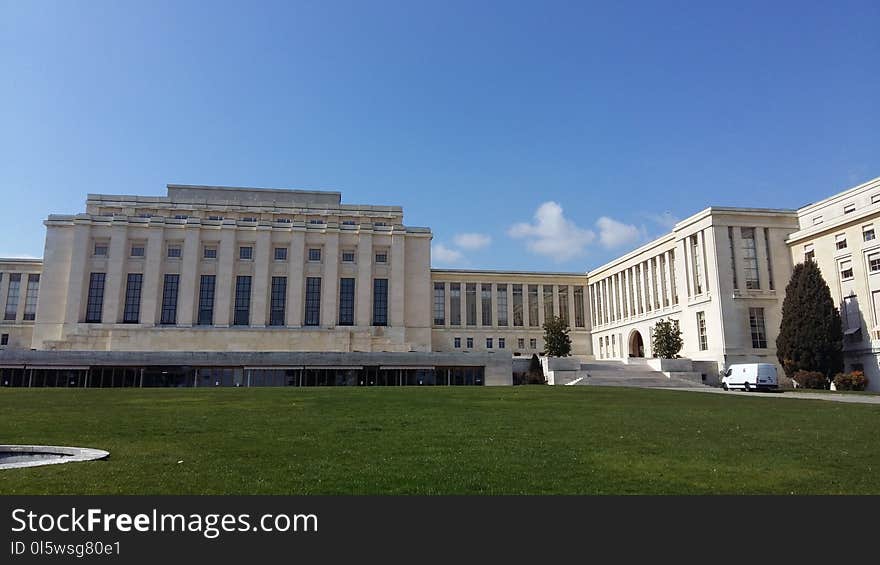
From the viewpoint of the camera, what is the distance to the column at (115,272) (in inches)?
2566

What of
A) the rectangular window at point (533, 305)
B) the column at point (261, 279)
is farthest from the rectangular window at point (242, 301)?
the rectangular window at point (533, 305)

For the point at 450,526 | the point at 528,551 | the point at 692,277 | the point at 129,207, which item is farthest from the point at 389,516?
the point at 129,207

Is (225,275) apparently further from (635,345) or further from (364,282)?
(635,345)

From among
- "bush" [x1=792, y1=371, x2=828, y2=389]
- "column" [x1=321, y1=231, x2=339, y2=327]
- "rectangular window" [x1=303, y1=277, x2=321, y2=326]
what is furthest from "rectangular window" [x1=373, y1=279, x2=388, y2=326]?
"bush" [x1=792, y1=371, x2=828, y2=389]

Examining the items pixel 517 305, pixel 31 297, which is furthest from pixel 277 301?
pixel 517 305

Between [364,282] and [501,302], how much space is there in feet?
79.0

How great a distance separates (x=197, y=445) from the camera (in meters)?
12.4

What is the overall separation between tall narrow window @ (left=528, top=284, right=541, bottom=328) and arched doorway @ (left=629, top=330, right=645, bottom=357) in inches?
584

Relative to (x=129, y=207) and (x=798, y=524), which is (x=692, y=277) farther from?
(x=129, y=207)

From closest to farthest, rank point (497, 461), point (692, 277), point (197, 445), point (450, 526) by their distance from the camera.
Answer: point (450, 526) < point (497, 461) < point (197, 445) < point (692, 277)

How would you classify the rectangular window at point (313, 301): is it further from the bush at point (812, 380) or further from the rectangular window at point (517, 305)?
the bush at point (812, 380)

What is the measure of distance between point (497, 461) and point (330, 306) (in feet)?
199

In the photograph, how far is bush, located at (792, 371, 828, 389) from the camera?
154ft

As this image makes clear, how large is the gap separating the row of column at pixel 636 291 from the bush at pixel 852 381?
20.1m
